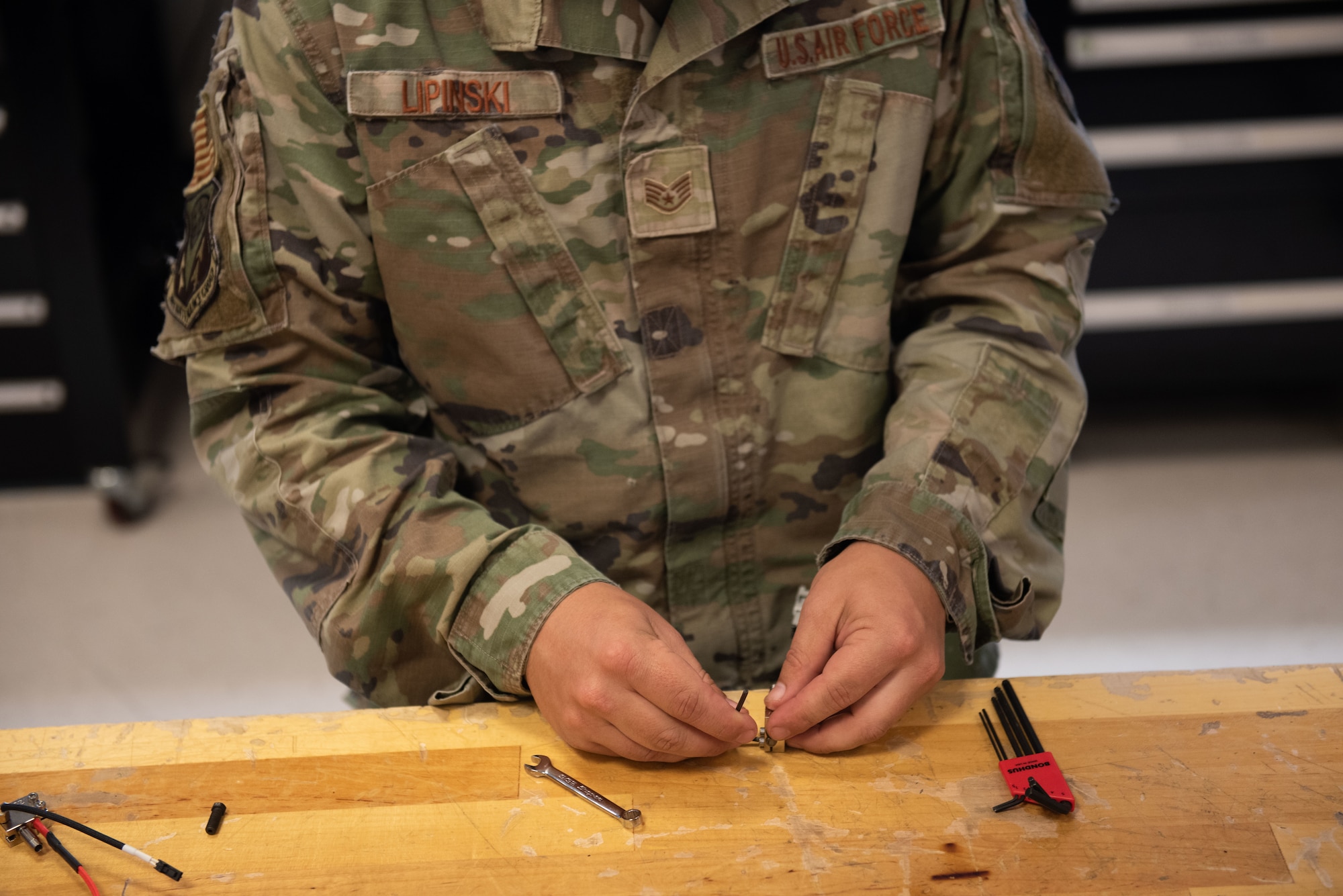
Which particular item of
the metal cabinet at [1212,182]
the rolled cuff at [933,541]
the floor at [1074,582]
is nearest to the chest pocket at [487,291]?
the rolled cuff at [933,541]

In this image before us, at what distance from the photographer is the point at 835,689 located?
28.7 inches

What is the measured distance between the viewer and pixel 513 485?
3.14 ft

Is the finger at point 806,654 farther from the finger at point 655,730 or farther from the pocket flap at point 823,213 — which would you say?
the pocket flap at point 823,213

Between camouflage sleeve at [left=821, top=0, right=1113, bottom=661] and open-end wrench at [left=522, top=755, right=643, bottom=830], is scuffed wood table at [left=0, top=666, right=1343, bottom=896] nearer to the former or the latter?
open-end wrench at [left=522, top=755, right=643, bottom=830]

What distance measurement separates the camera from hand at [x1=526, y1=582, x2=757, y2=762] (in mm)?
714

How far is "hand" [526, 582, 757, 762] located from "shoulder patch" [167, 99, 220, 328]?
1.29ft

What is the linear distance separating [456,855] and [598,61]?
1.92 feet

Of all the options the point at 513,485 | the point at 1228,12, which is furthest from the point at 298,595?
the point at 1228,12

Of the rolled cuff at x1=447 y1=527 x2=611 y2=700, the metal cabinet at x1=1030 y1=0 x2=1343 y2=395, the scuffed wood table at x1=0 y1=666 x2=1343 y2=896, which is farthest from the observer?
the metal cabinet at x1=1030 y1=0 x2=1343 y2=395

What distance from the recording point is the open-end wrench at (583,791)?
0.70 m

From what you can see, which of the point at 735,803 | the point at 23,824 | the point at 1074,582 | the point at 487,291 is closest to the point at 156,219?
the point at 487,291

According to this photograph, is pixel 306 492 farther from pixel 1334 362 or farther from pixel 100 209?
pixel 1334 362

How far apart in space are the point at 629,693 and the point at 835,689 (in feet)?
0.46

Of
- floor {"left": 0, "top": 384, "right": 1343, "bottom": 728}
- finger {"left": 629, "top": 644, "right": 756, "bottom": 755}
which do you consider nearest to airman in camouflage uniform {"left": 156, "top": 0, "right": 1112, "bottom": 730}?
finger {"left": 629, "top": 644, "right": 756, "bottom": 755}
